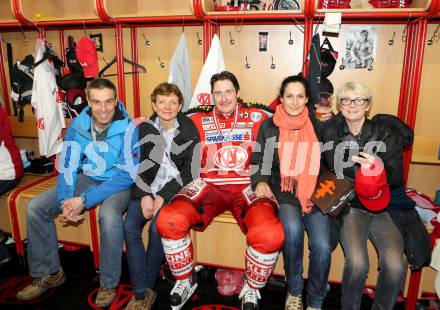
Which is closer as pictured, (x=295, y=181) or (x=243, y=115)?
(x=295, y=181)

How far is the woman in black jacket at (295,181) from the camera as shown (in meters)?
1.72

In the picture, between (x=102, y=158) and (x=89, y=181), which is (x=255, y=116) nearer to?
(x=102, y=158)

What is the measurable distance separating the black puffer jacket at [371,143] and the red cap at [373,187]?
10 centimetres

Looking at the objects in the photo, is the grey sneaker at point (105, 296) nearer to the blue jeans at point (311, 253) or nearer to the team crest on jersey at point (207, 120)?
the blue jeans at point (311, 253)

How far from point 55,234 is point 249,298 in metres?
1.23

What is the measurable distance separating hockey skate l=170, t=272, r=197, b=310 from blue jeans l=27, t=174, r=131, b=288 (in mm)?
362

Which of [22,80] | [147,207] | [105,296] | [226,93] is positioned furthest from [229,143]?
[22,80]

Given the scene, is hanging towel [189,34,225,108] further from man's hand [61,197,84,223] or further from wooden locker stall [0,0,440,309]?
man's hand [61,197,84,223]

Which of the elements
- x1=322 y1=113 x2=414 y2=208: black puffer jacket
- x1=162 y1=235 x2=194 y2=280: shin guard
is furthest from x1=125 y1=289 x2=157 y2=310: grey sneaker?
x1=322 y1=113 x2=414 y2=208: black puffer jacket

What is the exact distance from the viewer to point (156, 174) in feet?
6.81

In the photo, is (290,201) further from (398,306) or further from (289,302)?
(398,306)

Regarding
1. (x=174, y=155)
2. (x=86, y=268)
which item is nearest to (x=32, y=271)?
(x=86, y=268)

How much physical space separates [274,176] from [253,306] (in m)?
0.68

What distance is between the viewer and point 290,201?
187cm
